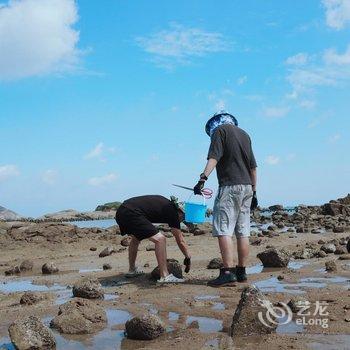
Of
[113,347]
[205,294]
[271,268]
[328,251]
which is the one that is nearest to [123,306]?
[205,294]

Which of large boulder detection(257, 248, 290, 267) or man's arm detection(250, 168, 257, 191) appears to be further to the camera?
large boulder detection(257, 248, 290, 267)

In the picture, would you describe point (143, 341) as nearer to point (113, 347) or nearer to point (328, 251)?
point (113, 347)

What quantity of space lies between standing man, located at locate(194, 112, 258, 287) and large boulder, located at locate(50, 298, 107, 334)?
7.42 feet

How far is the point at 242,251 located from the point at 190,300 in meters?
1.52

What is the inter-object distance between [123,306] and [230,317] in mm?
1294

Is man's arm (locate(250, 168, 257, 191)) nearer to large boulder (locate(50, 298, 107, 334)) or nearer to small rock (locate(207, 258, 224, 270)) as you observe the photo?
small rock (locate(207, 258, 224, 270))

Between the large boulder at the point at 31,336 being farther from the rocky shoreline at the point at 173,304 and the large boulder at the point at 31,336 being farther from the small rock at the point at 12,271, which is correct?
the small rock at the point at 12,271

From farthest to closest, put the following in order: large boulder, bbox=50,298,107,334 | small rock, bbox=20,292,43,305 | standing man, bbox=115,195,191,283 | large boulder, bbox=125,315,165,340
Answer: standing man, bbox=115,195,191,283 → small rock, bbox=20,292,43,305 → large boulder, bbox=50,298,107,334 → large boulder, bbox=125,315,165,340

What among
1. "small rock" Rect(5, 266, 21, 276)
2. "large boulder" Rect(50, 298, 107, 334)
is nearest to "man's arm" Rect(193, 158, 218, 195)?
"large boulder" Rect(50, 298, 107, 334)

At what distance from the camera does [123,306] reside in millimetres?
5395

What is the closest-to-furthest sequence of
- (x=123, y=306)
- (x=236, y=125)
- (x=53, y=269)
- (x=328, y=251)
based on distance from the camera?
(x=123, y=306) → (x=236, y=125) → (x=53, y=269) → (x=328, y=251)

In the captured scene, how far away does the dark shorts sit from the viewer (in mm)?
7047

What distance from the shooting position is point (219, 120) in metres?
7.06

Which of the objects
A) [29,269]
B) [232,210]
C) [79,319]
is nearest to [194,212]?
[232,210]
